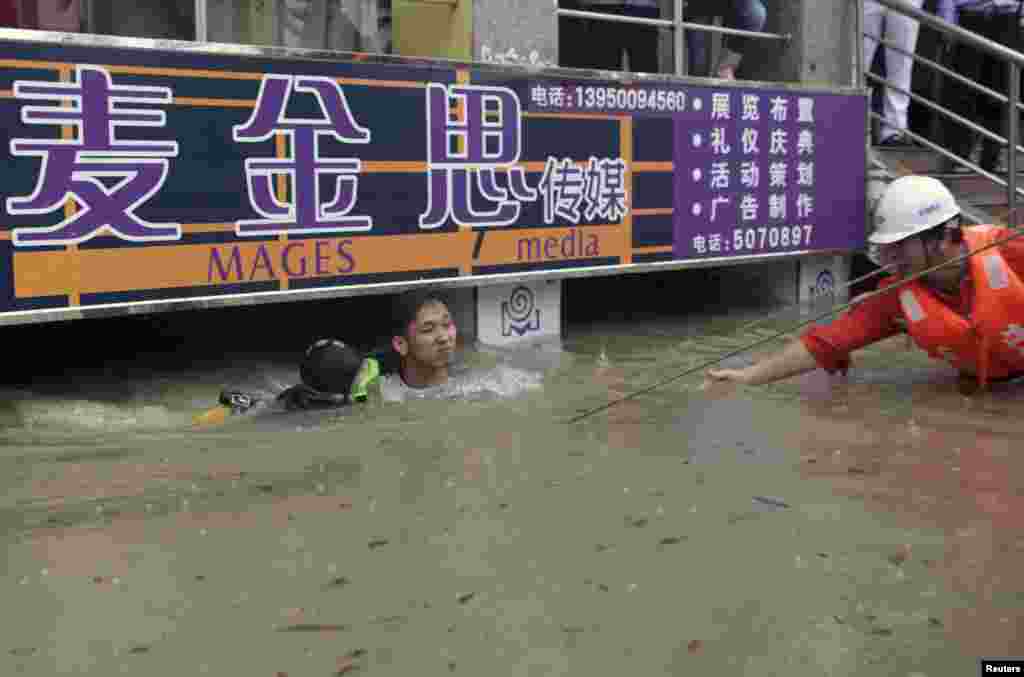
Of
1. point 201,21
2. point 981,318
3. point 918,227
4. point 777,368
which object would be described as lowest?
point 777,368

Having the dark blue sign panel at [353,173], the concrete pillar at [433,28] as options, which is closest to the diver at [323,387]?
the dark blue sign panel at [353,173]

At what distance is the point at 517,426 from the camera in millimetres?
6406

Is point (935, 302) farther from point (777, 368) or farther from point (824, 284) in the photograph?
point (824, 284)

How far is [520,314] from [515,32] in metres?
1.76

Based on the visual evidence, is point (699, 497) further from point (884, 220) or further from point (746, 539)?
point (884, 220)

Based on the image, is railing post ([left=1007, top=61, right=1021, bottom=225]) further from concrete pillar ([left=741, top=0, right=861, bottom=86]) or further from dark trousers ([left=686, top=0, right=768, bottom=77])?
dark trousers ([left=686, top=0, right=768, bottom=77])

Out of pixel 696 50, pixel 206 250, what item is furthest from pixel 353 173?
pixel 696 50

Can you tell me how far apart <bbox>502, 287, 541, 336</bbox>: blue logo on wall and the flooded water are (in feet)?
5.28

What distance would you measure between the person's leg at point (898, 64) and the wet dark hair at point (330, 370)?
5.72 m

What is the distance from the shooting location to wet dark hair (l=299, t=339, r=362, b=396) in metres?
6.98

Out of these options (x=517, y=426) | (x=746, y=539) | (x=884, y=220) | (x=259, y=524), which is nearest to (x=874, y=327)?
(x=884, y=220)

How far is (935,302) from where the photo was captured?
6758 mm

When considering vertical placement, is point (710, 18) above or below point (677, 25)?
above

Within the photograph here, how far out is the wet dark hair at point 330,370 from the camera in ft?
22.9
